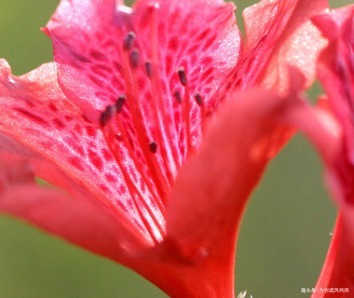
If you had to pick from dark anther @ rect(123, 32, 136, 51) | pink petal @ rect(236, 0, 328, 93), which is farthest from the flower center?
pink petal @ rect(236, 0, 328, 93)

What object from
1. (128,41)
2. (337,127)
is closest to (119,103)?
(128,41)

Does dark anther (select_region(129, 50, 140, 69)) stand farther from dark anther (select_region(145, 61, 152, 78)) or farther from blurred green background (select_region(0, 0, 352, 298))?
blurred green background (select_region(0, 0, 352, 298))

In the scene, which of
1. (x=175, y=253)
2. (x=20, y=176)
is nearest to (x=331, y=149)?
(x=175, y=253)

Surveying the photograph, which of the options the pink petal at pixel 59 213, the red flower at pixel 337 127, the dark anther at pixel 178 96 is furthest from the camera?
the dark anther at pixel 178 96

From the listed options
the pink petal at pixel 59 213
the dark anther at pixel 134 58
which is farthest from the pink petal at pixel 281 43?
the pink petal at pixel 59 213

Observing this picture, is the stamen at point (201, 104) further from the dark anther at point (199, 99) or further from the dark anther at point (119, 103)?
the dark anther at point (119, 103)
